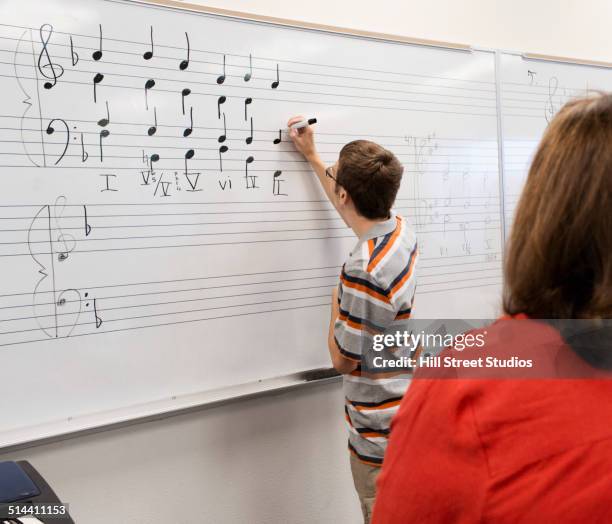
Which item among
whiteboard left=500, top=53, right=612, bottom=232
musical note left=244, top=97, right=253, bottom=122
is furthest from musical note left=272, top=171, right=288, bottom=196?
whiteboard left=500, top=53, right=612, bottom=232

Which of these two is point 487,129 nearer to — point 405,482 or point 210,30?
point 210,30

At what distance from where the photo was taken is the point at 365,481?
1.52 metres

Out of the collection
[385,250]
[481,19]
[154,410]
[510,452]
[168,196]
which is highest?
[481,19]

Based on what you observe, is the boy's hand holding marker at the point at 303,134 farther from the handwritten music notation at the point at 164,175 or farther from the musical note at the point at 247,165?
the musical note at the point at 247,165

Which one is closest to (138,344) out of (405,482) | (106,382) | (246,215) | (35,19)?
(106,382)

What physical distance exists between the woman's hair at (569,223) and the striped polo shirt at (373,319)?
2.57 ft

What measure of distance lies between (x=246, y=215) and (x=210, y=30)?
0.50 metres

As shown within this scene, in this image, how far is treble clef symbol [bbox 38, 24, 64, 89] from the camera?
127cm

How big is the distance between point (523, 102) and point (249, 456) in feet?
5.43

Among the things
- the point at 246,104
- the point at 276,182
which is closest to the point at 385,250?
the point at 276,182

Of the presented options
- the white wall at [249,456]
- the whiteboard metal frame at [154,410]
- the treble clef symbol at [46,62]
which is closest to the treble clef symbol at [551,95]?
the white wall at [249,456]

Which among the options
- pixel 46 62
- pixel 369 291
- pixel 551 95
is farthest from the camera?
pixel 551 95

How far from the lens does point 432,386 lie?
1.90ft

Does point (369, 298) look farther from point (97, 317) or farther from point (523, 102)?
point (523, 102)
